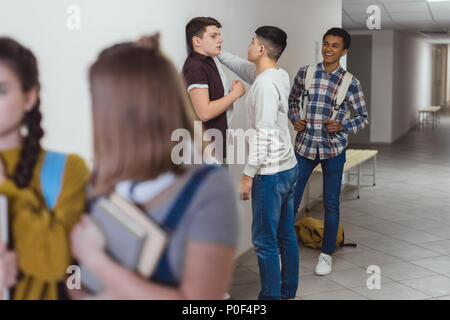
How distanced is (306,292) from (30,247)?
270 cm

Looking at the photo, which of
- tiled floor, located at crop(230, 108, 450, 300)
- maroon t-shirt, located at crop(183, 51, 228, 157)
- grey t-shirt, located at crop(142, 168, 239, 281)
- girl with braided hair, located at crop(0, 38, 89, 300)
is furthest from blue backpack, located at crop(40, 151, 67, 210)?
tiled floor, located at crop(230, 108, 450, 300)

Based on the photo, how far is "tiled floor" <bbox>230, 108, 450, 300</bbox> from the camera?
349cm

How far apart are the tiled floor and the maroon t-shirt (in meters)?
1.16

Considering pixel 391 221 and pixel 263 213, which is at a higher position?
pixel 263 213

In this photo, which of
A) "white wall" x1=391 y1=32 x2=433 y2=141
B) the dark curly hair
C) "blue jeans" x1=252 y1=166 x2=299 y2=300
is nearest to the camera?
the dark curly hair

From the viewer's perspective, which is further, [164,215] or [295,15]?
[295,15]

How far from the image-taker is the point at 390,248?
4.44 meters

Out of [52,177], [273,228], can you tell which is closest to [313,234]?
[273,228]

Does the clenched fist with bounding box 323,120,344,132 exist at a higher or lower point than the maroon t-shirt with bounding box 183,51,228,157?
lower

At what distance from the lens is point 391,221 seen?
535 cm

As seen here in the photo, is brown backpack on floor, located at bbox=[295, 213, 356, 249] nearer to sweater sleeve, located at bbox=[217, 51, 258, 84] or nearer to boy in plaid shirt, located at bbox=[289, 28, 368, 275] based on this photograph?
boy in plaid shirt, located at bbox=[289, 28, 368, 275]

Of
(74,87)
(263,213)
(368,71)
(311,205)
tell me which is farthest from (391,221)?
(368,71)
